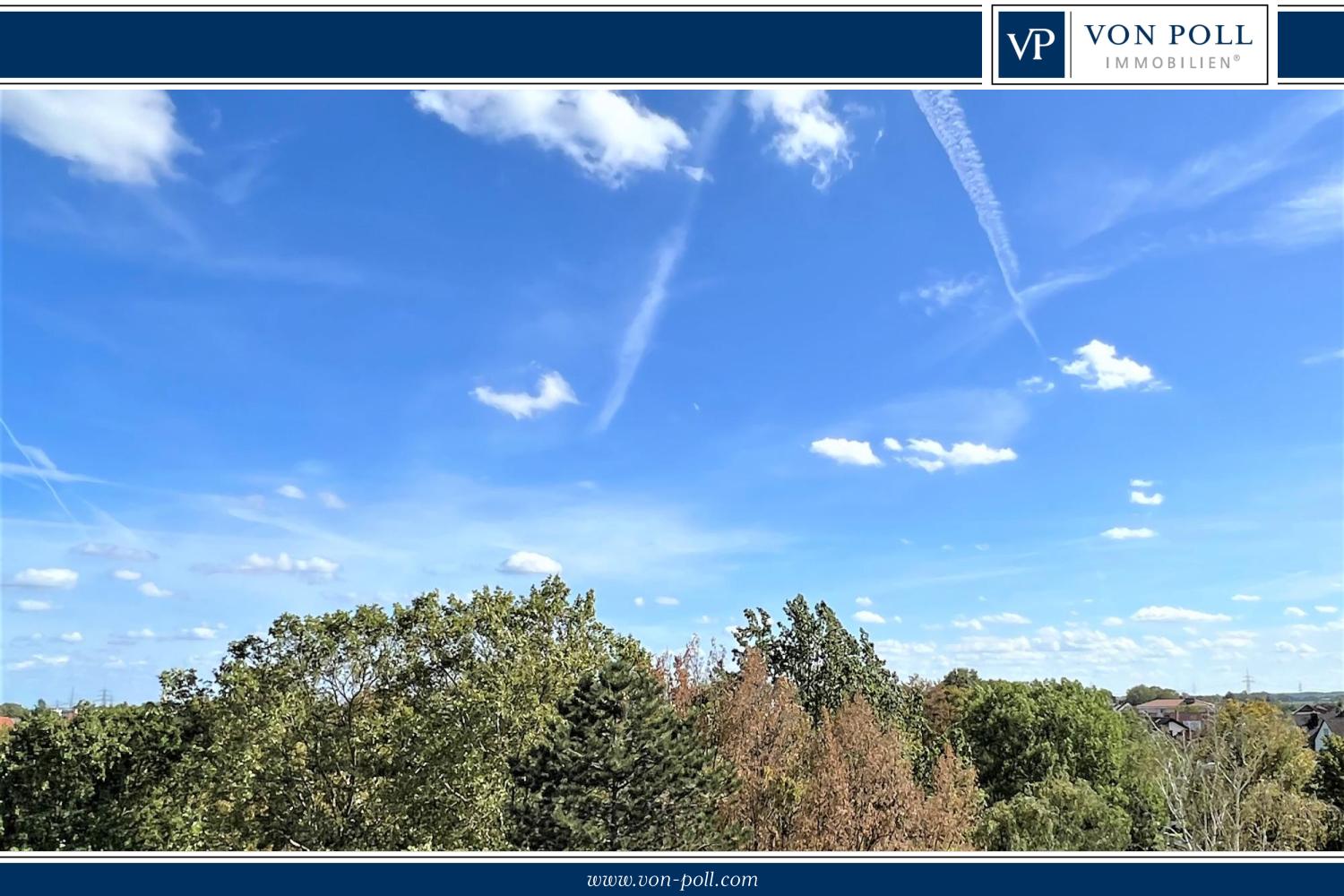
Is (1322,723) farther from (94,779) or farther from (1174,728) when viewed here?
(94,779)

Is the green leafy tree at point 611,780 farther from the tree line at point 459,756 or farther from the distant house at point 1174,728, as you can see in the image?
the distant house at point 1174,728

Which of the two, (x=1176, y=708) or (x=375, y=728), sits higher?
(x=375, y=728)

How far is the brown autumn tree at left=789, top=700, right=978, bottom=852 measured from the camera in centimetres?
1206

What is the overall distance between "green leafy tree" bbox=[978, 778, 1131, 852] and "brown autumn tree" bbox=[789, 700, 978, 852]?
211 centimetres

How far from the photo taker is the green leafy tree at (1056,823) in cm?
1480

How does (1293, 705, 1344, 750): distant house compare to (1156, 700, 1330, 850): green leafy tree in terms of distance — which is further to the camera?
(1293, 705, 1344, 750): distant house

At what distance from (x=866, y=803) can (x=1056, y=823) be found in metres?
4.75

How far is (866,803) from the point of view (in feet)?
40.6
